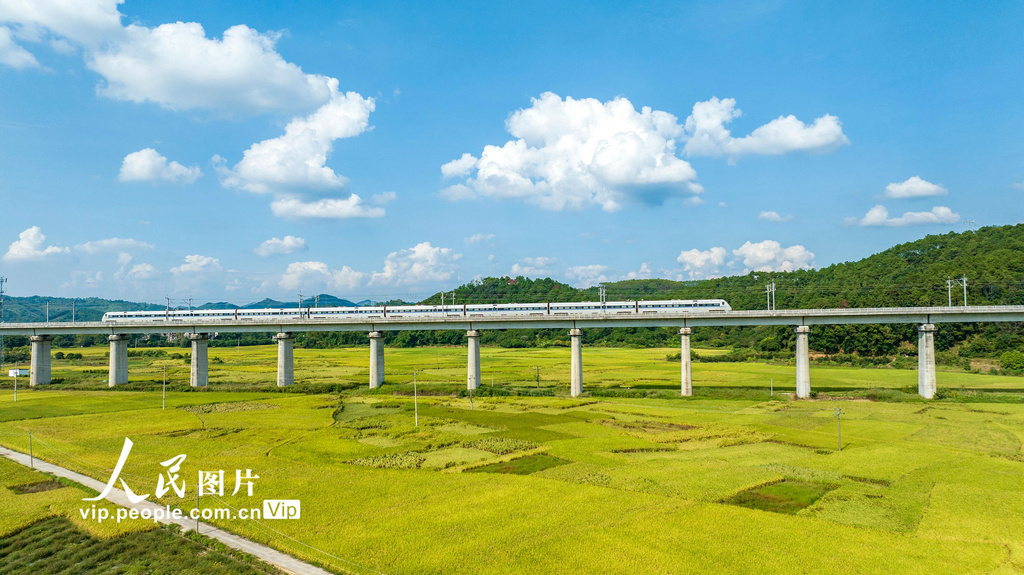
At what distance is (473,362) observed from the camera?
78875 millimetres

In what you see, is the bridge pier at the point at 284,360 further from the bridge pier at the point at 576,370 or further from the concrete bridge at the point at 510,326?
the bridge pier at the point at 576,370

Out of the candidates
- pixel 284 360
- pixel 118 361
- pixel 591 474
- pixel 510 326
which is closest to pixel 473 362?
pixel 510 326

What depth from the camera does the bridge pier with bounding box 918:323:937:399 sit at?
2650 inches

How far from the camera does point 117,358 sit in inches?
3452

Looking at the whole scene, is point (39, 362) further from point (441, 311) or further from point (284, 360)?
point (441, 311)

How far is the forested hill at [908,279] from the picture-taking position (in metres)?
110

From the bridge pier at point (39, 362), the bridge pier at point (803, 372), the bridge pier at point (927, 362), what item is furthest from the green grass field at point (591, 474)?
the bridge pier at point (39, 362)

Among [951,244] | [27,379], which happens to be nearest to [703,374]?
[951,244]

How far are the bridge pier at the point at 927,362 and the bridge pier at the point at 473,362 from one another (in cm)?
5621

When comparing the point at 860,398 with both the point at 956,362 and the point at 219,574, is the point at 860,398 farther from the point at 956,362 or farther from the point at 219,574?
the point at 219,574

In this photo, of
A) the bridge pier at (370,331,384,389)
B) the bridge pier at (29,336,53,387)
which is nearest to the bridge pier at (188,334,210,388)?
the bridge pier at (370,331,384,389)

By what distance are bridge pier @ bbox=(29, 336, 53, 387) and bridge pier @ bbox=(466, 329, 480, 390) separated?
70.1 meters

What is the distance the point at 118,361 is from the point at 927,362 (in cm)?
11469

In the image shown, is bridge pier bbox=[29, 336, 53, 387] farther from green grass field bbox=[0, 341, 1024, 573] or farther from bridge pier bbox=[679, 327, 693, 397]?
bridge pier bbox=[679, 327, 693, 397]
